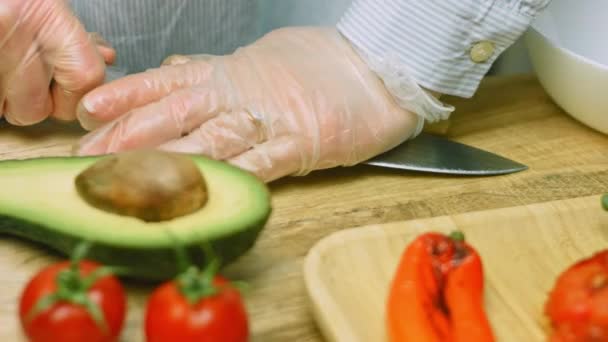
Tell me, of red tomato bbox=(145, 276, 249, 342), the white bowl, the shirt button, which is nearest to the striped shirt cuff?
the shirt button

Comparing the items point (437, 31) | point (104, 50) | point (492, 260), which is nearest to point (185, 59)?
point (104, 50)

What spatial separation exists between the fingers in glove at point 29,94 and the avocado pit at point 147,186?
0.28 m

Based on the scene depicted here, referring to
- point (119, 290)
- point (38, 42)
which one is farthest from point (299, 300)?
point (38, 42)

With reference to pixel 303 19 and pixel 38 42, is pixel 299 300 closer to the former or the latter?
pixel 38 42

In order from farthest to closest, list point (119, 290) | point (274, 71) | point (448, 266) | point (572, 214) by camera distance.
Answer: point (274, 71)
point (572, 214)
point (448, 266)
point (119, 290)

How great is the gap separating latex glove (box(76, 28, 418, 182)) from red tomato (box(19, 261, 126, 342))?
30 cm

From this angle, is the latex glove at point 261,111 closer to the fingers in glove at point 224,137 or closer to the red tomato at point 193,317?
the fingers in glove at point 224,137

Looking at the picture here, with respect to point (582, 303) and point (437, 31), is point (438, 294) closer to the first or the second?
point (582, 303)

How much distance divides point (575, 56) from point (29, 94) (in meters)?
0.69

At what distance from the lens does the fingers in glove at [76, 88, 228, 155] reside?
33.0 inches

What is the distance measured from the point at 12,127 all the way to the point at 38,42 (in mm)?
121

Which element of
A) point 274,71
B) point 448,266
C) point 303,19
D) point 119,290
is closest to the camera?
point 119,290

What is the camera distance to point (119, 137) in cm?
84

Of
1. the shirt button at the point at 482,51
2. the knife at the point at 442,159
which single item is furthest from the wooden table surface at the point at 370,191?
the shirt button at the point at 482,51
